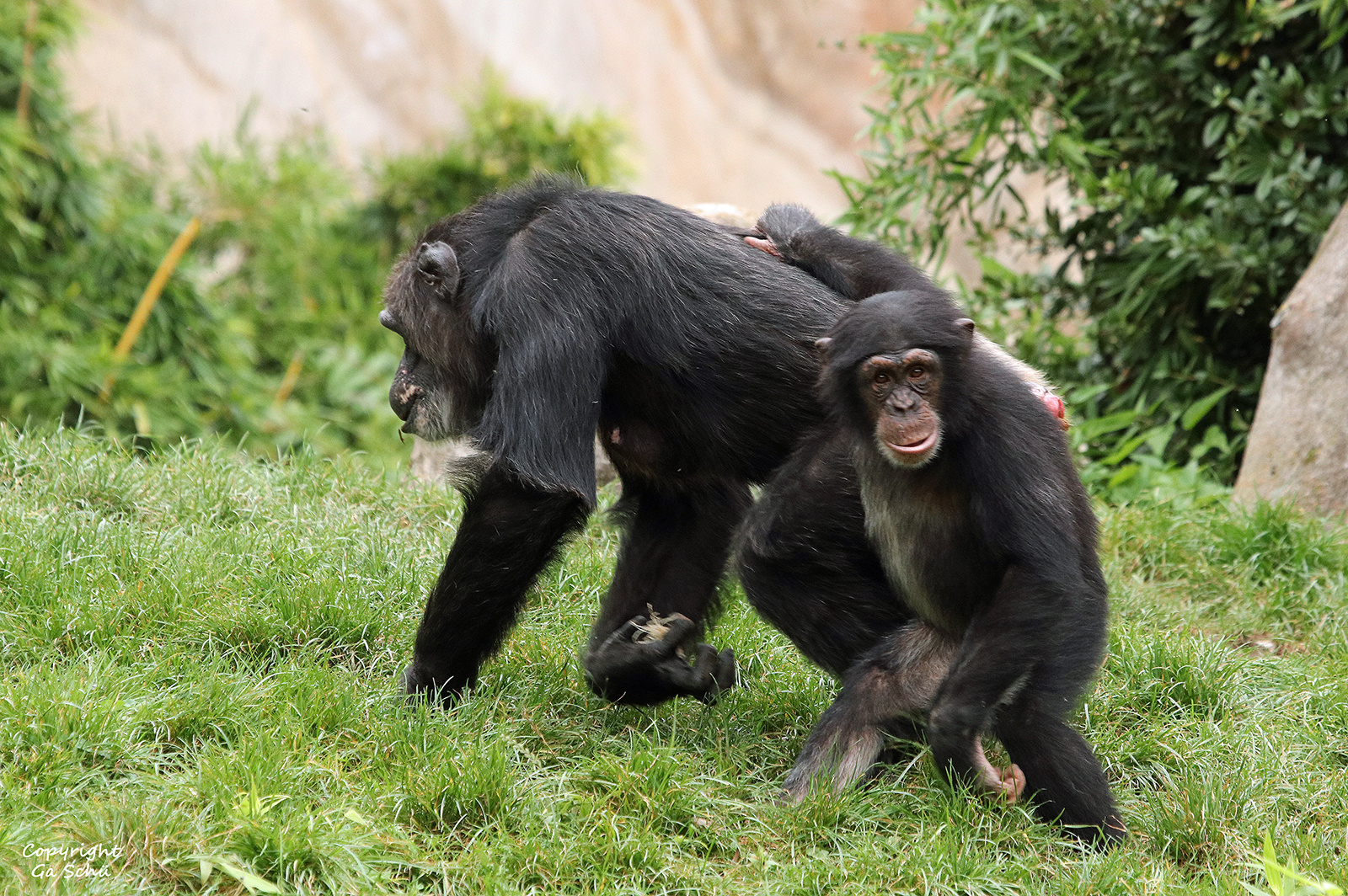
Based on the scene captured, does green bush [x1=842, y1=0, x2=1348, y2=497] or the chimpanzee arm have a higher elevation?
green bush [x1=842, y1=0, x2=1348, y2=497]

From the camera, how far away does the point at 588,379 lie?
13.5 ft

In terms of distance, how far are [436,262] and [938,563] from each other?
1.93 m

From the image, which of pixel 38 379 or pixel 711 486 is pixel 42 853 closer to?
pixel 711 486

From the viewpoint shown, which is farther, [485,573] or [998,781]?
[485,573]

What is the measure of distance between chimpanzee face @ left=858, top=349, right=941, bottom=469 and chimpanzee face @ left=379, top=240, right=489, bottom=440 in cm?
141

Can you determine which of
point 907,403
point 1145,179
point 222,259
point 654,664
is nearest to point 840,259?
point 907,403

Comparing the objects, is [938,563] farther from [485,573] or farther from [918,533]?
[485,573]

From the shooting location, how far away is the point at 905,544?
3.97 meters

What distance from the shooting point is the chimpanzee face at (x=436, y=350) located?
4.54 meters

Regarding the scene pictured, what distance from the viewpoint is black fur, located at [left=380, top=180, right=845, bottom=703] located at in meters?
4.11

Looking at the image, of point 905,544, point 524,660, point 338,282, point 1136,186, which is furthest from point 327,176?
point 905,544

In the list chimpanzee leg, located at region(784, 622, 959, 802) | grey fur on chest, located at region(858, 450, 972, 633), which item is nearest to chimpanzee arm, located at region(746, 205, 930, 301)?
grey fur on chest, located at region(858, 450, 972, 633)

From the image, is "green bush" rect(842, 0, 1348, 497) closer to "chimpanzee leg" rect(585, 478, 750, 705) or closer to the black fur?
"chimpanzee leg" rect(585, 478, 750, 705)

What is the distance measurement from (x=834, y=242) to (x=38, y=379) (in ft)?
22.8
